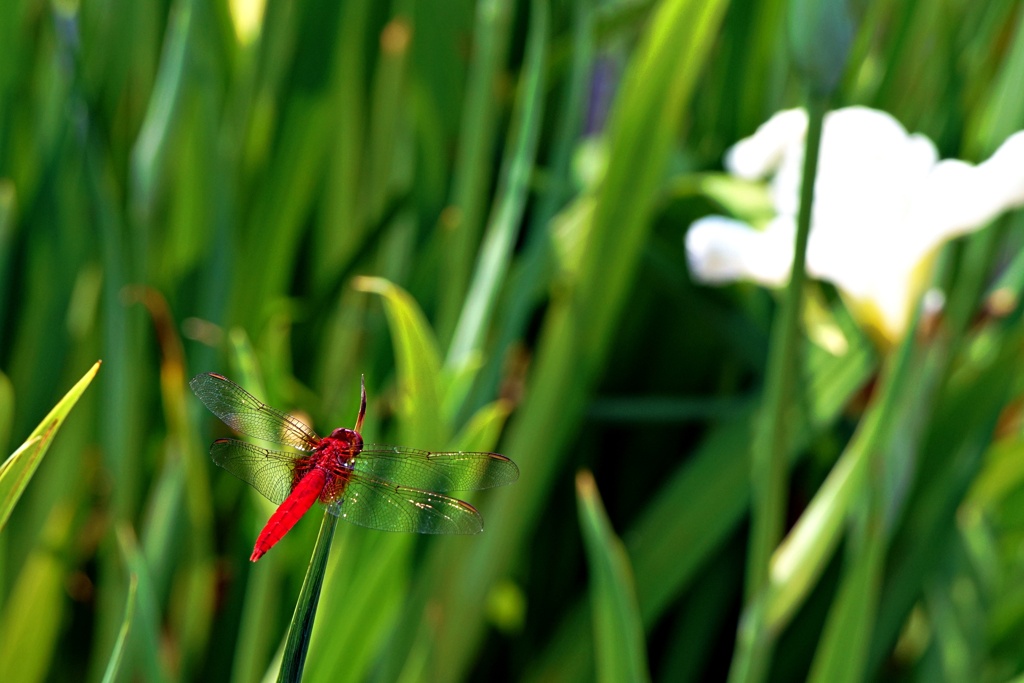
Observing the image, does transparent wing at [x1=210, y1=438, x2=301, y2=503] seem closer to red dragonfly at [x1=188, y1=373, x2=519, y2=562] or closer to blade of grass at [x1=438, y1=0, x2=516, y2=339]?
red dragonfly at [x1=188, y1=373, x2=519, y2=562]

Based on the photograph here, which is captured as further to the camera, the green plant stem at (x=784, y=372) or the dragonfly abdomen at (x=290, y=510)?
the green plant stem at (x=784, y=372)

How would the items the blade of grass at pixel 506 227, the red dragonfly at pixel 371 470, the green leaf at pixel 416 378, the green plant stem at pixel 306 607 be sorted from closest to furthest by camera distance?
the green plant stem at pixel 306 607 → the red dragonfly at pixel 371 470 → the green leaf at pixel 416 378 → the blade of grass at pixel 506 227

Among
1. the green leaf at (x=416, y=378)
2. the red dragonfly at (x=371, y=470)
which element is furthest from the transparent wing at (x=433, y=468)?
the green leaf at (x=416, y=378)

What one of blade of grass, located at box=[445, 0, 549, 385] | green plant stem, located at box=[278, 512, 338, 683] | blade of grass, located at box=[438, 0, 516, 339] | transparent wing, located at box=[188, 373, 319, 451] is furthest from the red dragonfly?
blade of grass, located at box=[438, 0, 516, 339]

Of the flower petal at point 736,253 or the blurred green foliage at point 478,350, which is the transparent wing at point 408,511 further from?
the flower petal at point 736,253

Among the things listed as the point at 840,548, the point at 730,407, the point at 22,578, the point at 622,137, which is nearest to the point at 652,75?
the point at 622,137

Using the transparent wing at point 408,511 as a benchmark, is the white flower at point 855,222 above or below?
above

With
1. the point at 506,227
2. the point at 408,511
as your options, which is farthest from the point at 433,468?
the point at 506,227
